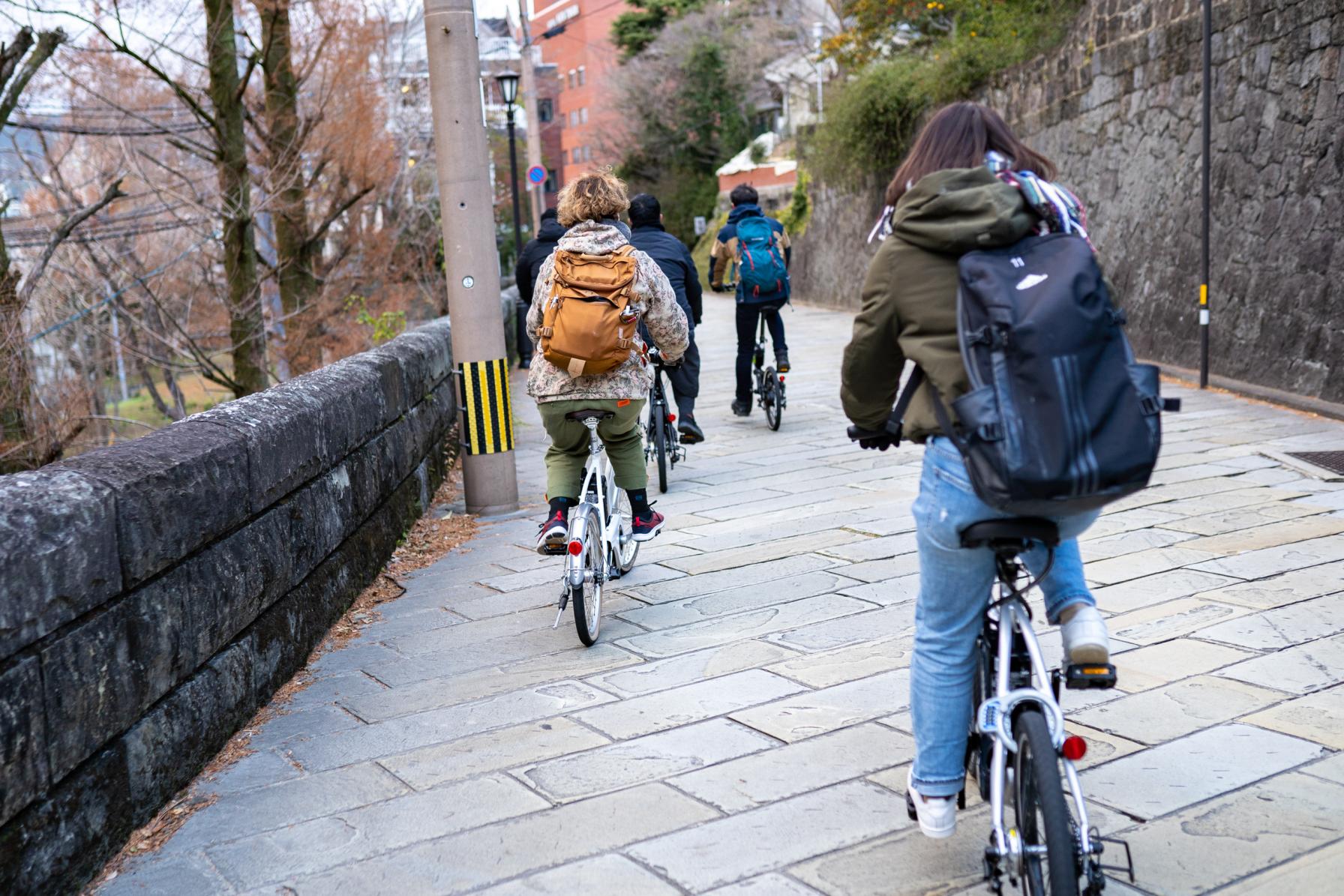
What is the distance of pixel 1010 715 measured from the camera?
2693 mm

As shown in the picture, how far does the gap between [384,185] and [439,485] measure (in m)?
12.5

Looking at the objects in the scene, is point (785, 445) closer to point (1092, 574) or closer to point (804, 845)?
point (1092, 574)

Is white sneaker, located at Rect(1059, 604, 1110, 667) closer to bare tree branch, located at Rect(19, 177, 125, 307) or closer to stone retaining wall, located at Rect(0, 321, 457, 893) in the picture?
stone retaining wall, located at Rect(0, 321, 457, 893)

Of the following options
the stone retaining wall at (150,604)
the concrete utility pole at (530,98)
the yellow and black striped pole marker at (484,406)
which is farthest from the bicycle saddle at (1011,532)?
the concrete utility pole at (530,98)

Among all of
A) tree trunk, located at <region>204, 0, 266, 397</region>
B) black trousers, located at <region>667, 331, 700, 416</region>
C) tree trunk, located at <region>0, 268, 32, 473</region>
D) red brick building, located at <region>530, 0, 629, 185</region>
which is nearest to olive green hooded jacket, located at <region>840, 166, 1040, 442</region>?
black trousers, located at <region>667, 331, 700, 416</region>

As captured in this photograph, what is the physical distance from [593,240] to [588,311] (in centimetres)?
31

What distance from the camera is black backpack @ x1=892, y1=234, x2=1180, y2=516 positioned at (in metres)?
2.40

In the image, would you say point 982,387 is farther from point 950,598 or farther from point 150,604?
point 150,604

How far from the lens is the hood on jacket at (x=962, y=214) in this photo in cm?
258

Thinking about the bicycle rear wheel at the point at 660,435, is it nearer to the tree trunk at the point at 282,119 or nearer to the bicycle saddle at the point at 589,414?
the bicycle saddle at the point at 589,414

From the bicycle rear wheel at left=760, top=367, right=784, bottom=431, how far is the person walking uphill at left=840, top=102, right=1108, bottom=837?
7294 mm

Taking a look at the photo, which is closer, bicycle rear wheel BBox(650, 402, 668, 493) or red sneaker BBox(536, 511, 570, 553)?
red sneaker BBox(536, 511, 570, 553)

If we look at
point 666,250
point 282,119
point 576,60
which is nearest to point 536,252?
point 666,250

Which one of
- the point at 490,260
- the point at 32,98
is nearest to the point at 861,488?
the point at 490,260
